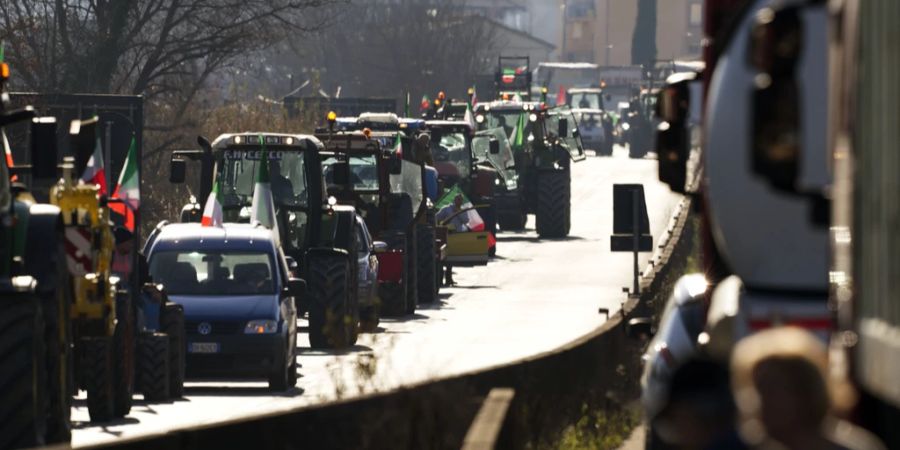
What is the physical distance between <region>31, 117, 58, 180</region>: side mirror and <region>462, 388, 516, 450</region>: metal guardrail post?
3.91 meters

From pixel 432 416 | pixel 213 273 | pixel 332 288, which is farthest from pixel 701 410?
pixel 332 288

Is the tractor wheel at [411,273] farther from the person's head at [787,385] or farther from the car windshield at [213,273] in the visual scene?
the person's head at [787,385]

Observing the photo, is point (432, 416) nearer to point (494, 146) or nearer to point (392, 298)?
point (392, 298)

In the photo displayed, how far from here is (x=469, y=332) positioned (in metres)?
33.8

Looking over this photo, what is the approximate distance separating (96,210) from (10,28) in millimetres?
22653

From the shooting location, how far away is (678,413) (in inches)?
368

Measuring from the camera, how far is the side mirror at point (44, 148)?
16609 millimetres

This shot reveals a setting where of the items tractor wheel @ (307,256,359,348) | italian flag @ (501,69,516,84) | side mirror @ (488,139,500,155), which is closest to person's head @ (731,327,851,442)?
tractor wheel @ (307,256,359,348)

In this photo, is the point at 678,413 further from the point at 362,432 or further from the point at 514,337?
the point at 514,337

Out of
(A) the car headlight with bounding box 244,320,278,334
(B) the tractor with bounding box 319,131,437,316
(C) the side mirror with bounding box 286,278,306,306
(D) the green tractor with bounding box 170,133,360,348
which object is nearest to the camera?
(A) the car headlight with bounding box 244,320,278,334

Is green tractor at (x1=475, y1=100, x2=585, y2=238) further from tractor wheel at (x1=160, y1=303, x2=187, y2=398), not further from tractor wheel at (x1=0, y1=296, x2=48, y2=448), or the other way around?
tractor wheel at (x1=0, y1=296, x2=48, y2=448)

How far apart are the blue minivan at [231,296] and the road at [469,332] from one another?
0.33 meters

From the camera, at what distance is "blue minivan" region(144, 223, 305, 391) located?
25578 mm

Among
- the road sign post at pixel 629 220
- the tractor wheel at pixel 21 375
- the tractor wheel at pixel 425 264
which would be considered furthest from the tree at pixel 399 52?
the tractor wheel at pixel 21 375
